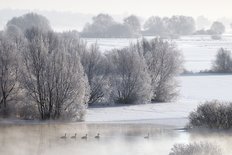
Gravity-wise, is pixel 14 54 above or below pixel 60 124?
above

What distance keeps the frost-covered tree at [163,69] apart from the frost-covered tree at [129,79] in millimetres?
1919

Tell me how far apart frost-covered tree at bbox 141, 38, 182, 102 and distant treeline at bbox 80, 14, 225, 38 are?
70425mm

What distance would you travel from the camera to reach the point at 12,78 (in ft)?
142

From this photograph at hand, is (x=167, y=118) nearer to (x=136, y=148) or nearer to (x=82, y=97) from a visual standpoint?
(x=82, y=97)

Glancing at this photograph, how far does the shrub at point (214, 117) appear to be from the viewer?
119 ft

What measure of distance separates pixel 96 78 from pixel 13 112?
31.5 feet

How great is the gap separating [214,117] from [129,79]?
14.9 metres

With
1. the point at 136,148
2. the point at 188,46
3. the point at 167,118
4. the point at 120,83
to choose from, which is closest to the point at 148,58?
the point at 120,83

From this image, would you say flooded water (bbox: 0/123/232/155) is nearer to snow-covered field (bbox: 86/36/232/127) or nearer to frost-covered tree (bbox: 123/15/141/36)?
snow-covered field (bbox: 86/36/232/127)

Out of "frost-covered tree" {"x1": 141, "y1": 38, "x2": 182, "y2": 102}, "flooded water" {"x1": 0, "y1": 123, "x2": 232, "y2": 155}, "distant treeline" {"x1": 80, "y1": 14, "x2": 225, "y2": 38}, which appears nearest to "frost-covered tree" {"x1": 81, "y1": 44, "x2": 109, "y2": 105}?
"frost-covered tree" {"x1": 141, "y1": 38, "x2": 182, "y2": 102}

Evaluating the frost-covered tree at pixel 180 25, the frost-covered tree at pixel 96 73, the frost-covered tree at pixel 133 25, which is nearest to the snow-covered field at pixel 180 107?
the frost-covered tree at pixel 96 73

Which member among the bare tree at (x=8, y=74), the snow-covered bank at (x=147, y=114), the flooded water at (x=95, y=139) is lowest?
the snow-covered bank at (x=147, y=114)

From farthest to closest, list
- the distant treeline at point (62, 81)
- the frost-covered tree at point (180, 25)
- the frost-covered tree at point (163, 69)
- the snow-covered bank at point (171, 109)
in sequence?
the frost-covered tree at point (180, 25) → the frost-covered tree at point (163, 69) → the distant treeline at point (62, 81) → the snow-covered bank at point (171, 109)

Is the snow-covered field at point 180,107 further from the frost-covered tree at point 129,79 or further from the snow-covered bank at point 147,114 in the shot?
the frost-covered tree at point 129,79
